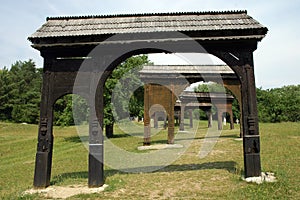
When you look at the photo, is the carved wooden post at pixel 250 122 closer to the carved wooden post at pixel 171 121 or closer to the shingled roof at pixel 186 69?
the shingled roof at pixel 186 69

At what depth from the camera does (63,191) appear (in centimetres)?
771

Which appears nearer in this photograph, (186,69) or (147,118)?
(186,69)

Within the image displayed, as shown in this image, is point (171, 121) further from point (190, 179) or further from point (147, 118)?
point (190, 179)

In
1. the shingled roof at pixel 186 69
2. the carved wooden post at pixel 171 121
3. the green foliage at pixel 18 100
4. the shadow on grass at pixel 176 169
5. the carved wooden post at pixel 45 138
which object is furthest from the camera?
the green foliage at pixel 18 100

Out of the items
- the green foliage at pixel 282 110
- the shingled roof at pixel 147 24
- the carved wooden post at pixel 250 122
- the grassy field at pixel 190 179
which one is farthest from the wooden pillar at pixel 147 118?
the green foliage at pixel 282 110

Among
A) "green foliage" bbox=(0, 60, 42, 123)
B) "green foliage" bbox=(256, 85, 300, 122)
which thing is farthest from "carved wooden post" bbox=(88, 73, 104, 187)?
"green foliage" bbox=(256, 85, 300, 122)

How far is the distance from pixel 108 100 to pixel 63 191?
59.6ft

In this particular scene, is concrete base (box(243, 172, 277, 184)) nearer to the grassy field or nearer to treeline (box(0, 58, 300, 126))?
the grassy field

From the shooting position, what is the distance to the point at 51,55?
8.55 m

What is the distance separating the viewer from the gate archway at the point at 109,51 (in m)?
8.17

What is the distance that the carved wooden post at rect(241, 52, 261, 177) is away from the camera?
327 inches

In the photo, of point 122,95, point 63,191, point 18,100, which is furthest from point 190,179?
point 18,100

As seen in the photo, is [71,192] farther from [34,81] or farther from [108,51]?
[34,81]

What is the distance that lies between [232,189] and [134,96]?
22.3 metres
